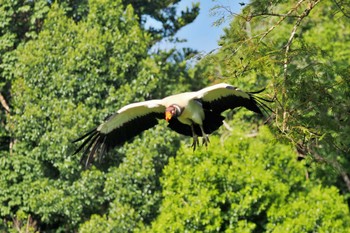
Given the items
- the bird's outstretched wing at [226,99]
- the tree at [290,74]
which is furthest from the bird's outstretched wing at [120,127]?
the tree at [290,74]

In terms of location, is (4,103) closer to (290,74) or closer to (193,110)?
(193,110)

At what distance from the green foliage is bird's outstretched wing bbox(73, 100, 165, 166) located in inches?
270

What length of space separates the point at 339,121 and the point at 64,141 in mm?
9561

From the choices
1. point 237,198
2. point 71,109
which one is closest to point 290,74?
point 237,198

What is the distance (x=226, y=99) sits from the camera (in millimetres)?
10133

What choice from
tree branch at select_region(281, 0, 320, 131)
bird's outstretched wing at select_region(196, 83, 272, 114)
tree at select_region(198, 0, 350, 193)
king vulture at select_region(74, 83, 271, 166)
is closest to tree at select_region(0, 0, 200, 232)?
king vulture at select_region(74, 83, 271, 166)

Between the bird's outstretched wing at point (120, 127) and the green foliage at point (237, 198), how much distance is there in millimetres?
6853

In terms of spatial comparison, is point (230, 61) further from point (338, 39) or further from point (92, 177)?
point (338, 39)

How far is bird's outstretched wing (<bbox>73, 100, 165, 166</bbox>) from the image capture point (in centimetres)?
1073

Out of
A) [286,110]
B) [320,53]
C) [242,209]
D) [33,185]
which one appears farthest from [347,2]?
[33,185]

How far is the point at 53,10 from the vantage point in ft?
68.0

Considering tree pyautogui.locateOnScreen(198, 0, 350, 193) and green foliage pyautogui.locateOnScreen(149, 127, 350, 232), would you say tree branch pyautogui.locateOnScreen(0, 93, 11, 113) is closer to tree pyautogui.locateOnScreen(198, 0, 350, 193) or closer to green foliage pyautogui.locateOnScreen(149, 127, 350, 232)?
green foliage pyautogui.locateOnScreen(149, 127, 350, 232)

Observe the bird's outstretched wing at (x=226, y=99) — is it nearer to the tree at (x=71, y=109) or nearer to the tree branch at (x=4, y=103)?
the tree at (x=71, y=109)

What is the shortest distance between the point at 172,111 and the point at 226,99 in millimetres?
629
